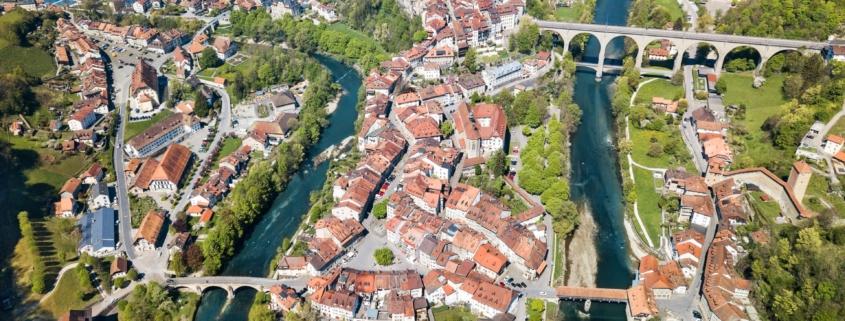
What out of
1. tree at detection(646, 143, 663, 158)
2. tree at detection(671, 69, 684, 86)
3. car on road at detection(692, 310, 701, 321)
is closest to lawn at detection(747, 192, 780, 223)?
tree at detection(646, 143, 663, 158)

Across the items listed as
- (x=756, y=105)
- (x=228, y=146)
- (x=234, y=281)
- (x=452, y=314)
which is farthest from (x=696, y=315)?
(x=228, y=146)

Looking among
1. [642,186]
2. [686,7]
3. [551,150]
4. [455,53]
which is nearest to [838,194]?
[642,186]

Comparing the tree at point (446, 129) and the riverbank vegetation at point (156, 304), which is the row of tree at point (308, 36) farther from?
the riverbank vegetation at point (156, 304)

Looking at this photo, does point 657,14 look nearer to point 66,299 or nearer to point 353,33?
point 353,33

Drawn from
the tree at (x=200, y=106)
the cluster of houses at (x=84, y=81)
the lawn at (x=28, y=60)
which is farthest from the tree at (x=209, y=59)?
the lawn at (x=28, y=60)

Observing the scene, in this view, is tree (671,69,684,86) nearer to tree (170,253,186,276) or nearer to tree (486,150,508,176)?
tree (486,150,508,176)

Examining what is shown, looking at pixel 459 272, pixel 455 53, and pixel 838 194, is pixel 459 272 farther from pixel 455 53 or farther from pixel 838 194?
pixel 455 53
